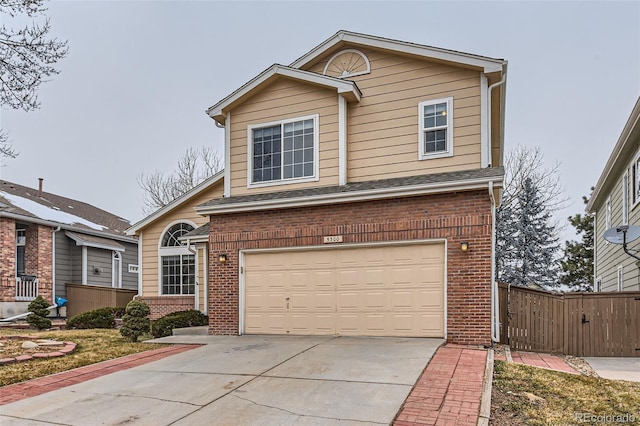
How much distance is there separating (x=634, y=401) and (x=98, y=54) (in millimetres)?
19541

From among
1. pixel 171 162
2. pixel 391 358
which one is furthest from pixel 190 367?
pixel 171 162

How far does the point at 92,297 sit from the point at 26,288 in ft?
7.11

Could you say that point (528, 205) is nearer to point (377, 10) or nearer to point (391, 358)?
point (377, 10)

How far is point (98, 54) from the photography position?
18297 millimetres

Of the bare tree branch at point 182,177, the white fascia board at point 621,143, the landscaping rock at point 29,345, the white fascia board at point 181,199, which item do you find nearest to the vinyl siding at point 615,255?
the white fascia board at point 621,143

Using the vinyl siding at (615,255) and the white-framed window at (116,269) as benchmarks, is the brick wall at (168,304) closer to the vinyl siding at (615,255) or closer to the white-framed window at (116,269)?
the white-framed window at (116,269)

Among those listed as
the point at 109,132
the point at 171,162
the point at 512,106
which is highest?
the point at 512,106

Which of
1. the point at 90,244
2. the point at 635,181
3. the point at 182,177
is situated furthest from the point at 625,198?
the point at 182,177

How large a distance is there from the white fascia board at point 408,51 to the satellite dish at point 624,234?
14.2 ft

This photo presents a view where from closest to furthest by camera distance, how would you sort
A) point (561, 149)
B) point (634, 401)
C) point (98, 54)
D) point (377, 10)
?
1. point (634, 401)
2. point (377, 10)
3. point (98, 54)
4. point (561, 149)

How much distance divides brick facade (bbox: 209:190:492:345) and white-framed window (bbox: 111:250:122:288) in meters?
11.7

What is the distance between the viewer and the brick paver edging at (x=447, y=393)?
482 centimetres

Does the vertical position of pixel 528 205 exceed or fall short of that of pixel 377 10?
it falls short

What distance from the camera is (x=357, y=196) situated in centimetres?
954
